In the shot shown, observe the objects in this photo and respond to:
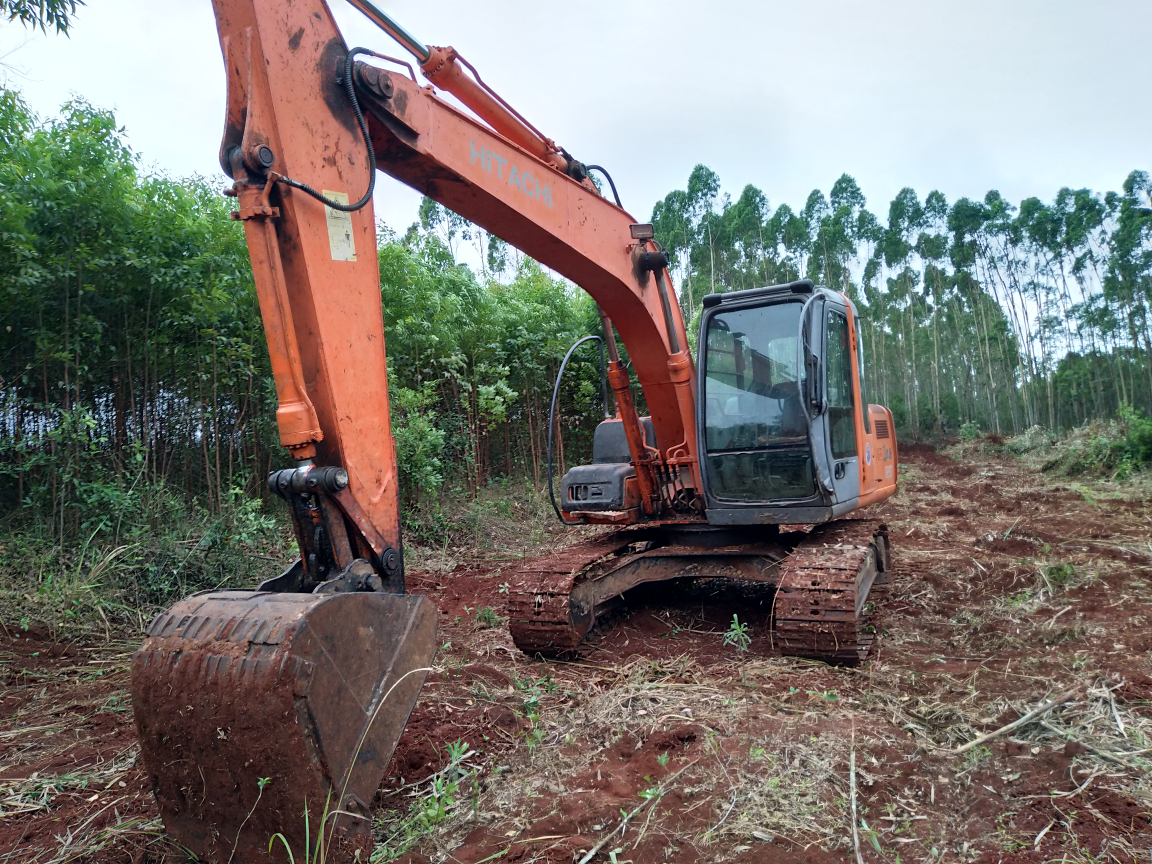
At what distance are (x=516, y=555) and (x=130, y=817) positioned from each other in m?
6.23

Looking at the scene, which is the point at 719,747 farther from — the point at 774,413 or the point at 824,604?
the point at 774,413

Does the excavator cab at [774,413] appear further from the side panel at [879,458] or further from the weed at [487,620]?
the weed at [487,620]

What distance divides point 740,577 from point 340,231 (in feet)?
11.1

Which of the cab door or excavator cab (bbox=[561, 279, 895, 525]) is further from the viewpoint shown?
the cab door

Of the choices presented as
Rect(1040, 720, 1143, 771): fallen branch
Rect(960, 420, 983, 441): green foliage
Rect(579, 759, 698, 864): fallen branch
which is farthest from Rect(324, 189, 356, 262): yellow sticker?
Rect(960, 420, 983, 441): green foliage

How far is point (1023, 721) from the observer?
10.3 feet

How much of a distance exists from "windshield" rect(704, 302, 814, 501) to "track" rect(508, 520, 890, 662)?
480 millimetres

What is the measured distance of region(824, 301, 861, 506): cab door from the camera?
4.85 m

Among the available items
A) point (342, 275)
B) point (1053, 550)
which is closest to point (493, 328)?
point (1053, 550)

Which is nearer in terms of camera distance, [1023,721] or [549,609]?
[1023,721]

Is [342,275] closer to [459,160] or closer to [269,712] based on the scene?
[459,160]

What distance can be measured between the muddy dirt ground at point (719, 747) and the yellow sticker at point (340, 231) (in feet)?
6.48

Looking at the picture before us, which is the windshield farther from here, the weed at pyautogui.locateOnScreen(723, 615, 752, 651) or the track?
the weed at pyautogui.locateOnScreen(723, 615, 752, 651)

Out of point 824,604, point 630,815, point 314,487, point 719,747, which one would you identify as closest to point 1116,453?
point 824,604
